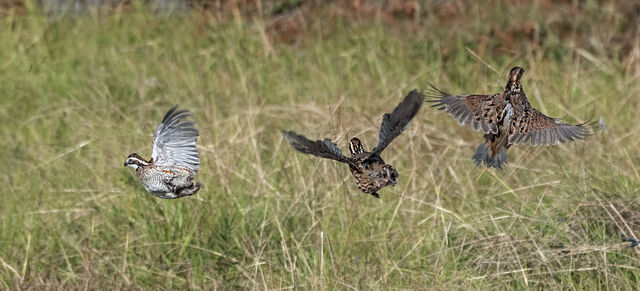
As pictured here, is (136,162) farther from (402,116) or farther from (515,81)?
(515,81)

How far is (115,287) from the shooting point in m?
3.98

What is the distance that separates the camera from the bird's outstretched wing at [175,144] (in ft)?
8.05

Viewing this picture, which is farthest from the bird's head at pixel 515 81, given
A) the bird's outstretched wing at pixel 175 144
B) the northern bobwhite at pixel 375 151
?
the bird's outstretched wing at pixel 175 144

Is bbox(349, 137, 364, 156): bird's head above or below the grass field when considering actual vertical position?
above

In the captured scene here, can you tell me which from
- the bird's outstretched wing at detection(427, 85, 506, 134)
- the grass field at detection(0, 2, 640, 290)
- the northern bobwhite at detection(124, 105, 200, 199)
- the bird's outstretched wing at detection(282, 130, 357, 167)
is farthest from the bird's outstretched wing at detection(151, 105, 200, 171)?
the grass field at detection(0, 2, 640, 290)

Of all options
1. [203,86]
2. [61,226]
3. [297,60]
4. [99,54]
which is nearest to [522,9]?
[297,60]

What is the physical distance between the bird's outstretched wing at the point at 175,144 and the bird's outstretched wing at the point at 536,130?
0.94m

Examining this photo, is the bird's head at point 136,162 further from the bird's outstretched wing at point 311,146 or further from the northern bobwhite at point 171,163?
the bird's outstretched wing at point 311,146

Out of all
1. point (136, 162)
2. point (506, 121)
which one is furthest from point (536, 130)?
point (136, 162)

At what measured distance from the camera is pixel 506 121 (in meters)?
2.62

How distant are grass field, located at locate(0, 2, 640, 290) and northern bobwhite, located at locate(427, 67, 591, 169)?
1.71 ft

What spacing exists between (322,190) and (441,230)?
634mm

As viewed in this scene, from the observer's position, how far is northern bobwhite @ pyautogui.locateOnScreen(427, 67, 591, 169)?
2613mm

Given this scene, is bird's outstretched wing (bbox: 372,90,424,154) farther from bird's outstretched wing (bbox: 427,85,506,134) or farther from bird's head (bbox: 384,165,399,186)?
bird's outstretched wing (bbox: 427,85,506,134)
